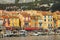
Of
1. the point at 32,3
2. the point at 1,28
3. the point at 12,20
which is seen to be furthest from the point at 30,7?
the point at 1,28

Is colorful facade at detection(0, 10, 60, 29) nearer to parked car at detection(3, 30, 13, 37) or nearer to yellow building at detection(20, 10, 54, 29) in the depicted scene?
yellow building at detection(20, 10, 54, 29)

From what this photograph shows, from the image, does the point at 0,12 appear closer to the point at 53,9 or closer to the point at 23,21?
the point at 23,21

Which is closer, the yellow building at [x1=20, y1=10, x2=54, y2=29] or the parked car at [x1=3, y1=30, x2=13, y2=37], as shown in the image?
the parked car at [x1=3, y1=30, x2=13, y2=37]

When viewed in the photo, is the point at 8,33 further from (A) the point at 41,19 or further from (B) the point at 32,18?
(A) the point at 41,19

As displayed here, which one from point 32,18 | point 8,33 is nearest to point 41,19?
point 32,18

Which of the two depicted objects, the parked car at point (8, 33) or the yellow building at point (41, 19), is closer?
the parked car at point (8, 33)

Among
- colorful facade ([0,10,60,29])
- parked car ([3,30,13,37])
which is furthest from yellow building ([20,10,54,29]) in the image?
parked car ([3,30,13,37])

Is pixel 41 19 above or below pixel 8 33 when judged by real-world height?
above

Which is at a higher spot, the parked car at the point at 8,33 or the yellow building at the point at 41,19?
the yellow building at the point at 41,19

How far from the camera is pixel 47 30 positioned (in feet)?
24.6

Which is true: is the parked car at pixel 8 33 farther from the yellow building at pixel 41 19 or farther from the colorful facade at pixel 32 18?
the yellow building at pixel 41 19

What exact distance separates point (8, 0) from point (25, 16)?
0.79 m

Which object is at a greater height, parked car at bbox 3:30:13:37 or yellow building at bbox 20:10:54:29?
yellow building at bbox 20:10:54:29

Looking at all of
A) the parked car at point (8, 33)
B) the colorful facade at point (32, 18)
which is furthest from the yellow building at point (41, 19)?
the parked car at point (8, 33)
